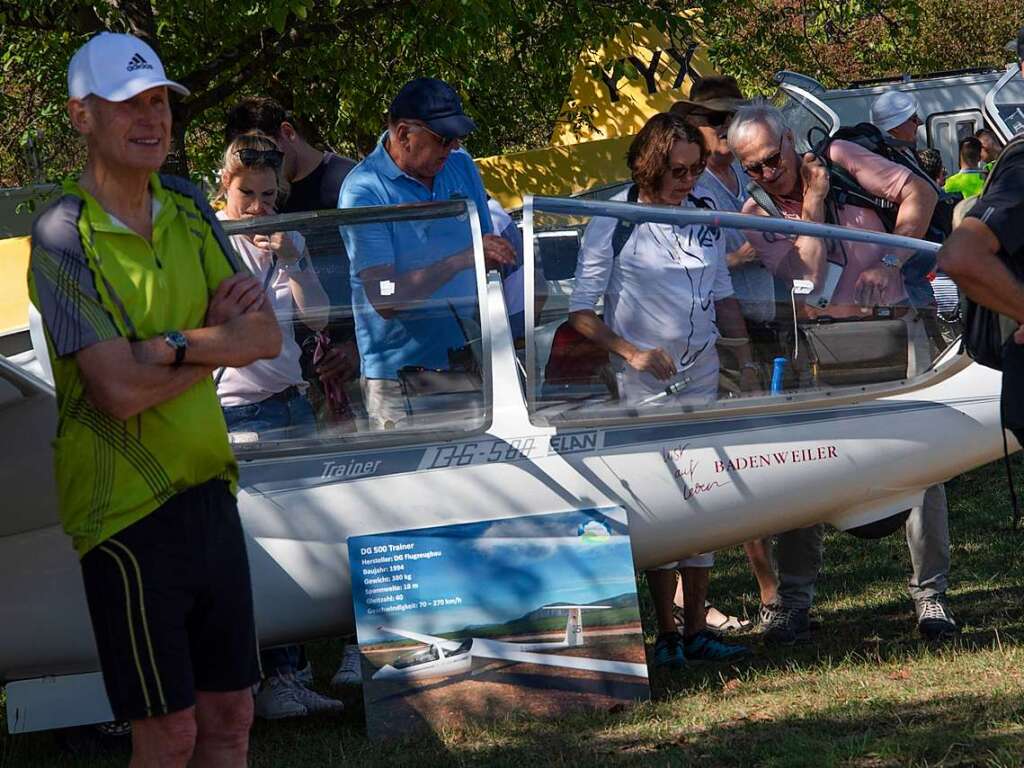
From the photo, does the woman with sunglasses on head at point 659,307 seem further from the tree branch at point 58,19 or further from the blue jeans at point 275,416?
the tree branch at point 58,19

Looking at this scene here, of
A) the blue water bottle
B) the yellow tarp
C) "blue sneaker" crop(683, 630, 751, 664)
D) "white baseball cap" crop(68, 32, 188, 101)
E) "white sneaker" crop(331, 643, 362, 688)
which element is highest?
"white baseball cap" crop(68, 32, 188, 101)

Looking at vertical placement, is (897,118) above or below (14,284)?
above

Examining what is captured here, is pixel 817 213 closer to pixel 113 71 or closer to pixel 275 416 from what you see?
pixel 275 416

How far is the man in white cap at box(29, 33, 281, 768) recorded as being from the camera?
2791 mm

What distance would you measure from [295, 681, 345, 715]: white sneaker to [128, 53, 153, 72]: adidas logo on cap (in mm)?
2633

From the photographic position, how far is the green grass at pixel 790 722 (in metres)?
4.01

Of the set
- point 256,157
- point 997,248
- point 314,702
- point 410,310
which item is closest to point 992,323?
point 997,248

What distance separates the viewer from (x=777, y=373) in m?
4.65

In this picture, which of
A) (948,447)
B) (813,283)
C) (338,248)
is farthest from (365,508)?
(948,447)

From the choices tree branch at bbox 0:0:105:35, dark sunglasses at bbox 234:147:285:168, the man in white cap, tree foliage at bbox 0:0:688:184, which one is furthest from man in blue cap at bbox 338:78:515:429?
tree branch at bbox 0:0:105:35

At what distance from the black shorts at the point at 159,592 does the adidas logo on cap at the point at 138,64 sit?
864mm

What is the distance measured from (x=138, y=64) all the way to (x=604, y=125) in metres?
11.8

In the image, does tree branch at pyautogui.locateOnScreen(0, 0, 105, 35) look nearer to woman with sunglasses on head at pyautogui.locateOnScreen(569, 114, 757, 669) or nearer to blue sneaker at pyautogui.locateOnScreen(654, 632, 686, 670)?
woman with sunglasses on head at pyautogui.locateOnScreen(569, 114, 757, 669)
